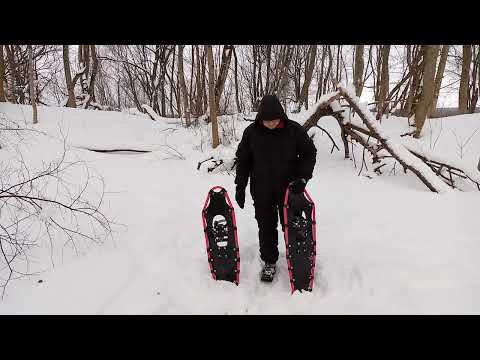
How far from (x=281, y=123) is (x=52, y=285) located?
2562 mm

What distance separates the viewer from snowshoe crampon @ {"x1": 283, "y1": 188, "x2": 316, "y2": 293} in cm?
276

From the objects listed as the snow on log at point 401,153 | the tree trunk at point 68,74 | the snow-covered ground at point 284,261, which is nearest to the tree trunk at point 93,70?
the tree trunk at point 68,74

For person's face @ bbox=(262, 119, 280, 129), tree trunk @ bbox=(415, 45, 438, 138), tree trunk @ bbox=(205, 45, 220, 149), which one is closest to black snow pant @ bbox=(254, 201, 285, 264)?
person's face @ bbox=(262, 119, 280, 129)

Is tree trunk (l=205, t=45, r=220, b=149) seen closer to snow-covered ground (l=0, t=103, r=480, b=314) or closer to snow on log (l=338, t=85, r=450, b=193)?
snow-covered ground (l=0, t=103, r=480, b=314)

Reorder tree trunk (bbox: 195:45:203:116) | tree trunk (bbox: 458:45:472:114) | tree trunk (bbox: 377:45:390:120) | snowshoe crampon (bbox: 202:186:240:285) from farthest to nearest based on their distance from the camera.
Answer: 1. tree trunk (bbox: 458:45:472:114)
2. tree trunk (bbox: 195:45:203:116)
3. tree trunk (bbox: 377:45:390:120)
4. snowshoe crampon (bbox: 202:186:240:285)

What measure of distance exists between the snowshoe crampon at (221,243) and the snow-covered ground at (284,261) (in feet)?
0.37

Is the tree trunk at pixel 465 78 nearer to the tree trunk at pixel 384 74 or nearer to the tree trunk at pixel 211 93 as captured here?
the tree trunk at pixel 384 74

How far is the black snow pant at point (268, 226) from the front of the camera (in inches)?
116

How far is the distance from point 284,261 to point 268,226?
1.99 ft

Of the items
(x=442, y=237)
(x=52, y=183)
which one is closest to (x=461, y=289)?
(x=442, y=237)

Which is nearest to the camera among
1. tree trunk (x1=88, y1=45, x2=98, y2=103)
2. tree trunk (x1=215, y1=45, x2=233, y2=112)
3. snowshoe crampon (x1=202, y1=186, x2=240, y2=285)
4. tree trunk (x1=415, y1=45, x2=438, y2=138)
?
snowshoe crampon (x1=202, y1=186, x2=240, y2=285)

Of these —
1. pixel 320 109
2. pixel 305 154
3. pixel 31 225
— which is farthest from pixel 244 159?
pixel 320 109

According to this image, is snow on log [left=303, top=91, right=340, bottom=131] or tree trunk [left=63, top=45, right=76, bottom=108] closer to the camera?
snow on log [left=303, top=91, right=340, bottom=131]
